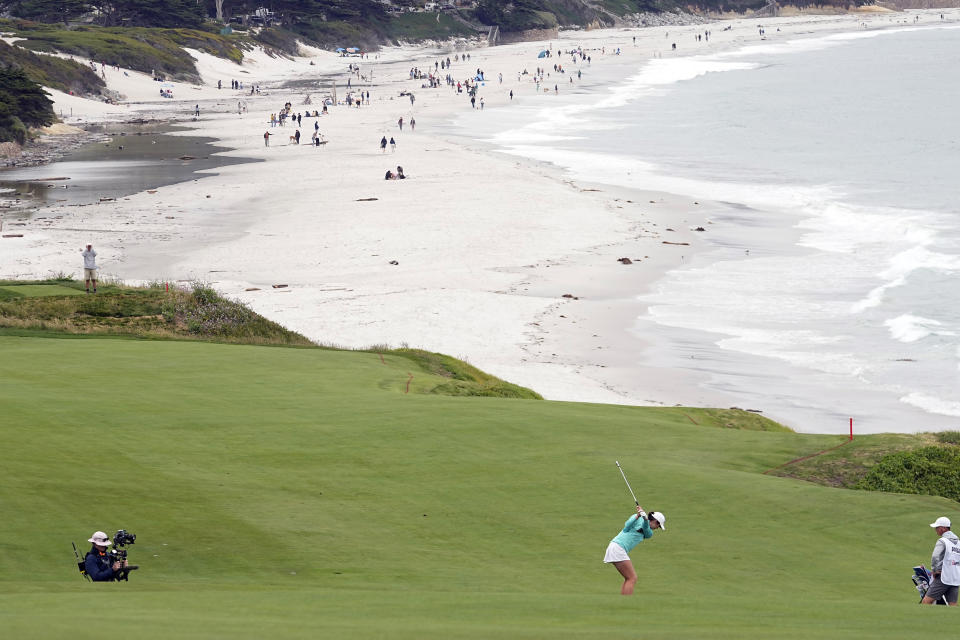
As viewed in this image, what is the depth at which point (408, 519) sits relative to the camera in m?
17.8

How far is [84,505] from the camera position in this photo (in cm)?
1694

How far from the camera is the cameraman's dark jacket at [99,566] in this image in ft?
47.1

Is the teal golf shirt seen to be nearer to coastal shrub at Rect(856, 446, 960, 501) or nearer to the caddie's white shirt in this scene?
the caddie's white shirt

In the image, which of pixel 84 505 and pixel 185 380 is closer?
pixel 84 505

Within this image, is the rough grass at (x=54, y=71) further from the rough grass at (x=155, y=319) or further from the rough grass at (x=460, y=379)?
the rough grass at (x=460, y=379)

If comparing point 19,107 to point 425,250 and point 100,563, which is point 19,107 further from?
point 100,563

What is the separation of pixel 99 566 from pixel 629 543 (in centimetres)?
682

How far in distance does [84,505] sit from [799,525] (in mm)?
11294

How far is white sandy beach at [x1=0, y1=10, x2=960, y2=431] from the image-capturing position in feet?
123

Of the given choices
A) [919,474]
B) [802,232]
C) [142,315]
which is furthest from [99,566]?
[802,232]

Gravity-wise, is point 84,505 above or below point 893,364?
above

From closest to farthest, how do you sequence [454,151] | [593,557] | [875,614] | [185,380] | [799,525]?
[875,614], [593,557], [799,525], [185,380], [454,151]

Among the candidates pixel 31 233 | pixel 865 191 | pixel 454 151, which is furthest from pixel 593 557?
pixel 454 151

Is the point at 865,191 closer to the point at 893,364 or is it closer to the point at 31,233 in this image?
the point at 893,364
